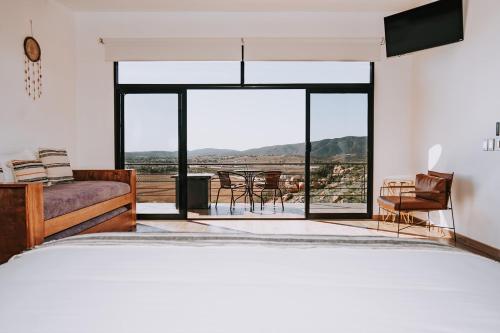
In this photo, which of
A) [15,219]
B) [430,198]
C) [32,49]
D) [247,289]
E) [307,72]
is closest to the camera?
[247,289]

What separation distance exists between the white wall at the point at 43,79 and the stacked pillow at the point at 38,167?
281 millimetres

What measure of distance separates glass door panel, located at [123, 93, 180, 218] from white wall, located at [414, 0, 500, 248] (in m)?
3.33

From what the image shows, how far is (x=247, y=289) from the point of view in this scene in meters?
0.86

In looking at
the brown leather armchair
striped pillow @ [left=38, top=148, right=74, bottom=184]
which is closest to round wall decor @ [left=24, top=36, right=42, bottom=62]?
striped pillow @ [left=38, top=148, right=74, bottom=184]

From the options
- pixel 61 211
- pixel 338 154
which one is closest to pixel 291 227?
pixel 338 154

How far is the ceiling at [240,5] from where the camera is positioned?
181 inches

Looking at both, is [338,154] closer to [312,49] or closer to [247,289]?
[312,49]

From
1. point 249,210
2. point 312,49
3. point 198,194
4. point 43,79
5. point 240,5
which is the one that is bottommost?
point 249,210

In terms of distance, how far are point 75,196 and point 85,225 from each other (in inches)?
12.7

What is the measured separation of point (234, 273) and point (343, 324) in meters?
0.33

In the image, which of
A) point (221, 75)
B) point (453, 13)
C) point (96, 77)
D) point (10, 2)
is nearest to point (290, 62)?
point (221, 75)

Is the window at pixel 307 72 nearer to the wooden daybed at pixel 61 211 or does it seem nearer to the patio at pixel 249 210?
the patio at pixel 249 210

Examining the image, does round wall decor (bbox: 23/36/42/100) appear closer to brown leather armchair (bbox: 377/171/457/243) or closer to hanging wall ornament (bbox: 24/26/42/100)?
hanging wall ornament (bbox: 24/26/42/100)

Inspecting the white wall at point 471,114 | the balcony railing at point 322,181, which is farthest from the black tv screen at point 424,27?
the balcony railing at point 322,181
